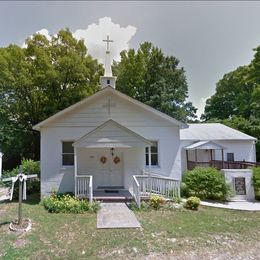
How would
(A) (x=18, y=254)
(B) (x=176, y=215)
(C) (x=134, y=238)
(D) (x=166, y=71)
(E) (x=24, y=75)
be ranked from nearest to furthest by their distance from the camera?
(A) (x=18, y=254), (C) (x=134, y=238), (B) (x=176, y=215), (E) (x=24, y=75), (D) (x=166, y=71)

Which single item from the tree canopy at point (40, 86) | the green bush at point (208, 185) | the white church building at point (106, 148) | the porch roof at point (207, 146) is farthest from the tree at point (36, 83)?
the green bush at point (208, 185)

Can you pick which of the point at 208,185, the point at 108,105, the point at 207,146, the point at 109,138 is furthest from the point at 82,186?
the point at 207,146

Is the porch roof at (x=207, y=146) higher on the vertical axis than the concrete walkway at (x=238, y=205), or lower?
higher

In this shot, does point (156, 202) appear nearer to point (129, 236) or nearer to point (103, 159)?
point (129, 236)

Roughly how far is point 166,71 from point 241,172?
20.1 meters

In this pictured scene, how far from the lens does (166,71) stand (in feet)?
96.5

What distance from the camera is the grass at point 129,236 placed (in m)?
5.99

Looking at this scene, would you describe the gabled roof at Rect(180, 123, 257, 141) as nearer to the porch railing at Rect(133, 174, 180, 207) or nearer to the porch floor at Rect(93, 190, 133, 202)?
the porch railing at Rect(133, 174, 180, 207)

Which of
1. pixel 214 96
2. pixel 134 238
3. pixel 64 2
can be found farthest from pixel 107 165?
pixel 214 96

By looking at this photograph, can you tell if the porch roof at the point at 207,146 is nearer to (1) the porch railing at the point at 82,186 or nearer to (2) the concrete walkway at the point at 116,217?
(2) the concrete walkway at the point at 116,217

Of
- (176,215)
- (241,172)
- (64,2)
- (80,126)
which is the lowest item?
(176,215)

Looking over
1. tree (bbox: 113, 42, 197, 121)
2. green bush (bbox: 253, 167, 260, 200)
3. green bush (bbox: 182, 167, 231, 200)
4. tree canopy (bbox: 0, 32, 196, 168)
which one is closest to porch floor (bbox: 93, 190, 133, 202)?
green bush (bbox: 182, 167, 231, 200)

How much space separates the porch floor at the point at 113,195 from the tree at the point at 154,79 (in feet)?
51.8

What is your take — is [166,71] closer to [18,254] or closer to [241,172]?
[241,172]
